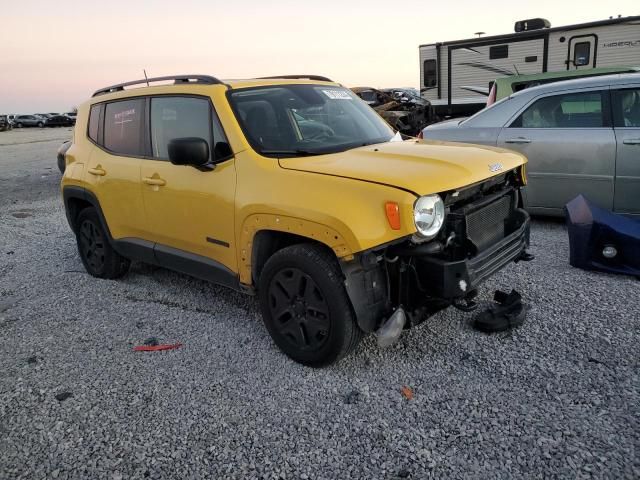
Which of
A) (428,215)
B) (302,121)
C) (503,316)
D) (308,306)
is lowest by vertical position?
(503,316)

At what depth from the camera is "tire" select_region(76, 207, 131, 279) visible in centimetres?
524

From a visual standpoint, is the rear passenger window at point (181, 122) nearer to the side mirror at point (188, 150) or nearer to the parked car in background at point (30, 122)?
the side mirror at point (188, 150)

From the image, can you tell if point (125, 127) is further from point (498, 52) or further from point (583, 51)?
point (498, 52)

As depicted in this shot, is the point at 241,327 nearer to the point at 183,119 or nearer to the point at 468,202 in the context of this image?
the point at 183,119

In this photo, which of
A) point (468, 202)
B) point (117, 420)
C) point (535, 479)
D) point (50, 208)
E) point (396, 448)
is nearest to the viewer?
point (535, 479)

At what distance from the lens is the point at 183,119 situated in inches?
162

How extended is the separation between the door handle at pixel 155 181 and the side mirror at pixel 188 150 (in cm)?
55

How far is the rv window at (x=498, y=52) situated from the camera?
1414 centimetres

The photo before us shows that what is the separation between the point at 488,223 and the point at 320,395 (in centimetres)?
159

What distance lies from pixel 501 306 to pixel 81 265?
4.51 metres

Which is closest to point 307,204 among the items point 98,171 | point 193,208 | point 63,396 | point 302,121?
point 302,121

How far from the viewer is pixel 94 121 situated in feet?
17.0

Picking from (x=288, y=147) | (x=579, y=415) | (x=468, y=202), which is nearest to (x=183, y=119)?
(x=288, y=147)

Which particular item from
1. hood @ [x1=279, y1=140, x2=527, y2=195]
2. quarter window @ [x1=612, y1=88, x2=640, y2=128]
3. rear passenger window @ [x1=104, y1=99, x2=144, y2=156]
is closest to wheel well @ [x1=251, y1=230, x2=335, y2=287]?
hood @ [x1=279, y1=140, x2=527, y2=195]
